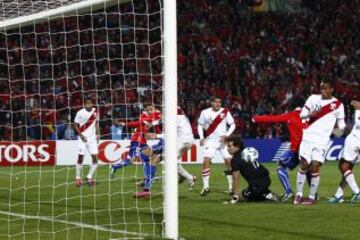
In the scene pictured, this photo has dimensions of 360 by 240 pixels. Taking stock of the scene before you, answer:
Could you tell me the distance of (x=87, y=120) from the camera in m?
19.2

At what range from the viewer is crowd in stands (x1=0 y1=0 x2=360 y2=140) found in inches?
988

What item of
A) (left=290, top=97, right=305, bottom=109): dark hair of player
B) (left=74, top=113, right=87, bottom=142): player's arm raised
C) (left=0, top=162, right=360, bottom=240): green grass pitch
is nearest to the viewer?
(left=0, top=162, right=360, bottom=240): green grass pitch

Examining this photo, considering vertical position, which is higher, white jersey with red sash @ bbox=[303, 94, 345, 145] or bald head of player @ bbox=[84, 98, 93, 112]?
bald head of player @ bbox=[84, 98, 93, 112]

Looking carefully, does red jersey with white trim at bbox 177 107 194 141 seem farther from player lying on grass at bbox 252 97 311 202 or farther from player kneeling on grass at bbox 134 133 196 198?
player lying on grass at bbox 252 97 311 202

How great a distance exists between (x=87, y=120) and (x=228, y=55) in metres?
14.2

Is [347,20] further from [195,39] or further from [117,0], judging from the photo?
[117,0]

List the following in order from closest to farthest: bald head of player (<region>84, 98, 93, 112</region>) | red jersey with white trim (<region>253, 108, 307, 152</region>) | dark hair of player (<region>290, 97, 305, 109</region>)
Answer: red jersey with white trim (<region>253, 108, 307, 152</region>), bald head of player (<region>84, 98, 93, 112</region>), dark hair of player (<region>290, 97, 305, 109</region>)

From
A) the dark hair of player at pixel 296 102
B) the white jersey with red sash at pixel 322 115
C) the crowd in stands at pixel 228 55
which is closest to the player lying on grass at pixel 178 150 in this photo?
the white jersey with red sash at pixel 322 115

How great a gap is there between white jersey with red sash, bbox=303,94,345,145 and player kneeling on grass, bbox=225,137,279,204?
1.01m

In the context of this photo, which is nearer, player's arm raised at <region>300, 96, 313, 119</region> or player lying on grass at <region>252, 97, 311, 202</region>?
player's arm raised at <region>300, 96, 313, 119</region>

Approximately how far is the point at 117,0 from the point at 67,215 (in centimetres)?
337

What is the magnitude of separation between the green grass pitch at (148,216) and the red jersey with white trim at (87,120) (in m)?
1.64

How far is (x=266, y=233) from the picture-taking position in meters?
10.5

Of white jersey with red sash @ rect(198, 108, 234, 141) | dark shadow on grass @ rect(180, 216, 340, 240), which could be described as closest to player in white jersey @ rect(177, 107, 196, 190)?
white jersey with red sash @ rect(198, 108, 234, 141)
